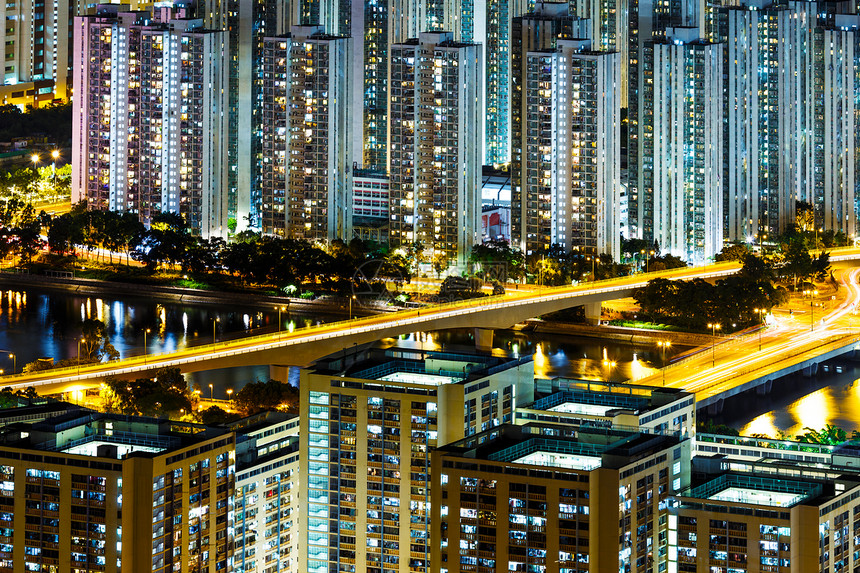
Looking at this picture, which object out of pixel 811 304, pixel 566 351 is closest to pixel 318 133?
pixel 566 351

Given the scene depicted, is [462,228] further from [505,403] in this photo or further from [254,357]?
[505,403]

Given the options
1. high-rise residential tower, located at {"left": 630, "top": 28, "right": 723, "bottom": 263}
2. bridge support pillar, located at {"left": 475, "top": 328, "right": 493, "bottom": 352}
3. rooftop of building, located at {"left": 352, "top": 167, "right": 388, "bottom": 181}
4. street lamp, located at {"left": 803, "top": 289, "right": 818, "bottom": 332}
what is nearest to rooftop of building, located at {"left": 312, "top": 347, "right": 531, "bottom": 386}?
bridge support pillar, located at {"left": 475, "top": 328, "right": 493, "bottom": 352}

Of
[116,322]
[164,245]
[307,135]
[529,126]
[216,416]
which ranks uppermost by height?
[529,126]

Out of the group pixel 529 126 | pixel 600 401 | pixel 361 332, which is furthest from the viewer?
pixel 529 126

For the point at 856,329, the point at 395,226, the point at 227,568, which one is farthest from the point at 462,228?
the point at 227,568

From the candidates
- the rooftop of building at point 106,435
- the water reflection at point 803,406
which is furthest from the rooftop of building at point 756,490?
the water reflection at point 803,406

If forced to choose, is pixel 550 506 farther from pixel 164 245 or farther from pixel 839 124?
pixel 839 124
